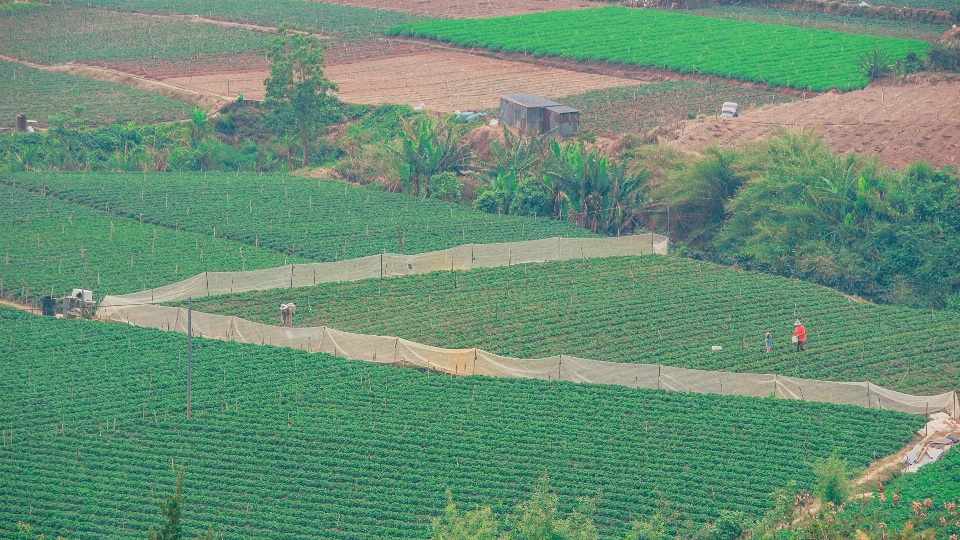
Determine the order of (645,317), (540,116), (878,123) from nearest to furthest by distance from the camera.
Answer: (645,317) → (878,123) → (540,116)

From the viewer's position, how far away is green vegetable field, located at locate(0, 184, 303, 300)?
4490 cm

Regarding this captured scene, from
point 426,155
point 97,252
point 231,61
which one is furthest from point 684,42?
point 97,252

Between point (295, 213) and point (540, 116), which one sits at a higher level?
point (540, 116)

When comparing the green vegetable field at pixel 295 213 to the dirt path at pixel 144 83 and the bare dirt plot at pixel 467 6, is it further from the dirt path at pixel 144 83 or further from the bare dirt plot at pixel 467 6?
the bare dirt plot at pixel 467 6

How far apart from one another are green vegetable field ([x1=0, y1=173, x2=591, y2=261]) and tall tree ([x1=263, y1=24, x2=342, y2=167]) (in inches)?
214

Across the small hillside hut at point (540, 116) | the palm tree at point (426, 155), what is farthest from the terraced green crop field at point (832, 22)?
the palm tree at point (426, 155)

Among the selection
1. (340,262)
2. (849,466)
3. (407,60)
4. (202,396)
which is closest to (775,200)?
(340,262)

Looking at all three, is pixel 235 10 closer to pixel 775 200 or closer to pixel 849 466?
pixel 775 200

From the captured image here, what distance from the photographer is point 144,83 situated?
72688 millimetres

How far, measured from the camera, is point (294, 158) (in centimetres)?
6525

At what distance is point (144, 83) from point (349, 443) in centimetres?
4269

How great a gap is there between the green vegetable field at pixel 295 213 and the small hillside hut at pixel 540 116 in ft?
23.0

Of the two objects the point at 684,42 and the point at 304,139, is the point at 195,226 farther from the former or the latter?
the point at 684,42

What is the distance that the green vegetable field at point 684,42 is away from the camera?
7138 cm
